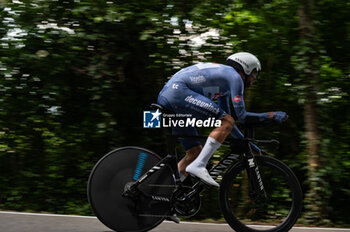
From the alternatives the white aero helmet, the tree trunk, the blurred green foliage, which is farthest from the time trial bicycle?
the blurred green foliage

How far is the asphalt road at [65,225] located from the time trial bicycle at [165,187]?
11.9 inches

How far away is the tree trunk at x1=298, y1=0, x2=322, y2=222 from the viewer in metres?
5.90

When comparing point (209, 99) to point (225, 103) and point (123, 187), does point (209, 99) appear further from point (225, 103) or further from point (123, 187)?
point (123, 187)

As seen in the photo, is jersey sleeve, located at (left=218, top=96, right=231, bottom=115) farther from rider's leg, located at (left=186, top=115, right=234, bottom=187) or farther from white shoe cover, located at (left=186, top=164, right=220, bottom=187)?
white shoe cover, located at (left=186, top=164, right=220, bottom=187)

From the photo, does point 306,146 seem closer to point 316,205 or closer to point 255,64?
point 316,205

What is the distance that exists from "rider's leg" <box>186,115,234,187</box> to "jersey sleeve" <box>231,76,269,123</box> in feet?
0.45

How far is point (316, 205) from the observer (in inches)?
231

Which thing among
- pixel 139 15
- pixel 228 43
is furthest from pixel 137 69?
pixel 228 43

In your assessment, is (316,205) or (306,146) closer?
(316,205)

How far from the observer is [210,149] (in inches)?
171

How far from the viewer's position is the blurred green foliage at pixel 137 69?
6.37 meters

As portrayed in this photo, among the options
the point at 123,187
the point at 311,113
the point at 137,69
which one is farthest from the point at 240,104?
the point at 137,69

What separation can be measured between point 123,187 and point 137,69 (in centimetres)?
292

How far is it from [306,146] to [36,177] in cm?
422
